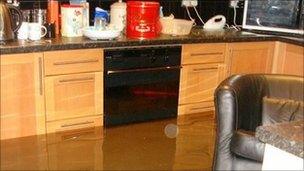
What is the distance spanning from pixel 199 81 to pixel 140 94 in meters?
0.56

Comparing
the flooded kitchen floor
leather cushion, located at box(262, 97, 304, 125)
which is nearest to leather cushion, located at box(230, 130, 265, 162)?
leather cushion, located at box(262, 97, 304, 125)

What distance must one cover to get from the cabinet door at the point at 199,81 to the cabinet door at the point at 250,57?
14 cm

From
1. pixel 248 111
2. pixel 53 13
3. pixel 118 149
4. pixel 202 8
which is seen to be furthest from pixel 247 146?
pixel 202 8

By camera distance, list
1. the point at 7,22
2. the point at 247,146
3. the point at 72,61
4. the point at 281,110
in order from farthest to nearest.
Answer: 1. the point at 72,61
2. the point at 7,22
3. the point at 281,110
4. the point at 247,146

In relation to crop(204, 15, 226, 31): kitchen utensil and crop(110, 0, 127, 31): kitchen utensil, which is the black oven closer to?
crop(110, 0, 127, 31): kitchen utensil

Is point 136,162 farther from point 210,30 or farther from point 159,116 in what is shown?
point 210,30

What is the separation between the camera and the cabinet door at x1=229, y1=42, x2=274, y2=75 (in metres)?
3.31

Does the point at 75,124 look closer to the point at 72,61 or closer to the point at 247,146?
the point at 72,61

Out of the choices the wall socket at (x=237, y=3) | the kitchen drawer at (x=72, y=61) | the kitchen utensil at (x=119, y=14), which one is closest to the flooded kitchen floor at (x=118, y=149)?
the kitchen drawer at (x=72, y=61)

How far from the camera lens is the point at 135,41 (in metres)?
2.82

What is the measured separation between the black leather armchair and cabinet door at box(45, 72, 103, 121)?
3.85 feet

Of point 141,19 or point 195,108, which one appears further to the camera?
point 195,108

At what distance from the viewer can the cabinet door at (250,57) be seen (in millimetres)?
3314

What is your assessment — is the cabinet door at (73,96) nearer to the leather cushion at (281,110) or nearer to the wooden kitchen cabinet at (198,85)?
the wooden kitchen cabinet at (198,85)
